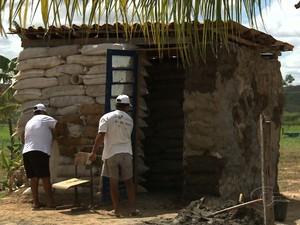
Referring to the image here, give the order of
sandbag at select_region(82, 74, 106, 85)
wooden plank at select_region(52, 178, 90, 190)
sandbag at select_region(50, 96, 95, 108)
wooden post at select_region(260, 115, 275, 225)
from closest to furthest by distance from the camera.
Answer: wooden post at select_region(260, 115, 275, 225) → wooden plank at select_region(52, 178, 90, 190) → sandbag at select_region(82, 74, 106, 85) → sandbag at select_region(50, 96, 95, 108)

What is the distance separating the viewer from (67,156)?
8.44m

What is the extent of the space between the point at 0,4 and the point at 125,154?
5702 mm

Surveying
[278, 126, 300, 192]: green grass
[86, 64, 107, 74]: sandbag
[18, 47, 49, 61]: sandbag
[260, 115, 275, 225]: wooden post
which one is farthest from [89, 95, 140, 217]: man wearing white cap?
[278, 126, 300, 192]: green grass

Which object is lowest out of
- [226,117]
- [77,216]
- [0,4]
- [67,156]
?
[77,216]

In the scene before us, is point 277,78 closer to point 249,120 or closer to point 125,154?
point 249,120

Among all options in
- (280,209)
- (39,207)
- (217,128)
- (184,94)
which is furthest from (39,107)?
(280,209)

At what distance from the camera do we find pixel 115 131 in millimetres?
7387

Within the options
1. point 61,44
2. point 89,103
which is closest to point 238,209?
point 89,103

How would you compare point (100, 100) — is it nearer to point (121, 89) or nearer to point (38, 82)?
point (121, 89)

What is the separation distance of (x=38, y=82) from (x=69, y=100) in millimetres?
509

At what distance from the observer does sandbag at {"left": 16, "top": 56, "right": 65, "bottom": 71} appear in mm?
8508

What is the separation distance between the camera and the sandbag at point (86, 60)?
8242mm

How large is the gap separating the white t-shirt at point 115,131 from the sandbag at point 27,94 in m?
1.55

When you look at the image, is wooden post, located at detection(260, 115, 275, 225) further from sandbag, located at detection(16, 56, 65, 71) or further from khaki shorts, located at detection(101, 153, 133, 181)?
sandbag, located at detection(16, 56, 65, 71)
